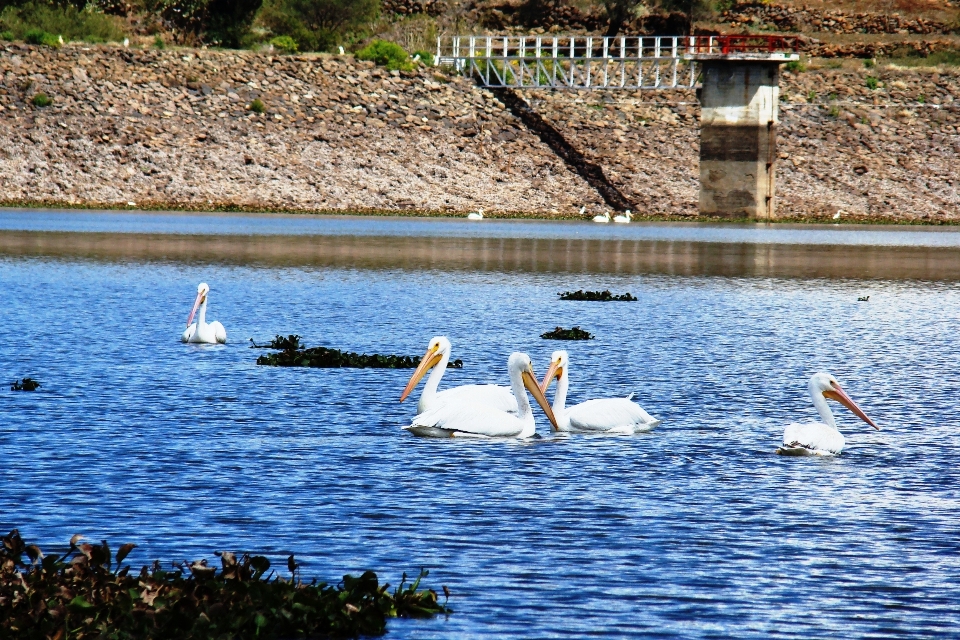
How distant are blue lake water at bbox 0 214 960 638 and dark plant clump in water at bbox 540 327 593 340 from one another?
0.31 meters

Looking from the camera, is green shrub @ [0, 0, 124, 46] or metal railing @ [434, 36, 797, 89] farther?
green shrub @ [0, 0, 124, 46]

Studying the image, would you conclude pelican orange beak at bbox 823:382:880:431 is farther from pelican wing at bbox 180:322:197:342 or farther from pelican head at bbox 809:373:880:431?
pelican wing at bbox 180:322:197:342

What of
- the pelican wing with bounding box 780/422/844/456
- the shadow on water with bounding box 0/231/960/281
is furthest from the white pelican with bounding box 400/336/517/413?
the shadow on water with bounding box 0/231/960/281

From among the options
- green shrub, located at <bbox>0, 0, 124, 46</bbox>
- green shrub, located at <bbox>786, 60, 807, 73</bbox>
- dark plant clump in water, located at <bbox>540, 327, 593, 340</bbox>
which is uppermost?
green shrub, located at <bbox>0, 0, 124, 46</bbox>

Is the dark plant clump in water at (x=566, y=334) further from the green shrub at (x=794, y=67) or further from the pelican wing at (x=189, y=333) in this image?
the green shrub at (x=794, y=67)

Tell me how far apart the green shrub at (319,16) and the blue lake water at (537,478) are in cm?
9293

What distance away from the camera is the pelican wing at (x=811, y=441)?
651 inches

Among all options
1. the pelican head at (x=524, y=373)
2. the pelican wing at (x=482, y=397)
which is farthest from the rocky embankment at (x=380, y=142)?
the pelican head at (x=524, y=373)

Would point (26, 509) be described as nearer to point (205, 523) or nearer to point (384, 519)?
point (205, 523)

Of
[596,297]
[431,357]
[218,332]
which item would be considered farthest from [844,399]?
[596,297]

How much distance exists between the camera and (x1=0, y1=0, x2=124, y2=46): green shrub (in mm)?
110606

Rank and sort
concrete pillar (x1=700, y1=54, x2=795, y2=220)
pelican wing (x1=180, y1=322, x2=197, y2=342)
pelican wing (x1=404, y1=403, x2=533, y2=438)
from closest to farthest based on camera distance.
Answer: pelican wing (x1=404, y1=403, x2=533, y2=438), pelican wing (x1=180, y1=322, x2=197, y2=342), concrete pillar (x1=700, y1=54, x2=795, y2=220)

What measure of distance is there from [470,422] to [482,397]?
3.09ft

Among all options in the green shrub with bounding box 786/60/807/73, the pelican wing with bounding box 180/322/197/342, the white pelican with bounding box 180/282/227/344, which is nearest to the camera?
the white pelican with bounding box 180/282/227/344
